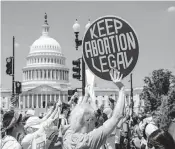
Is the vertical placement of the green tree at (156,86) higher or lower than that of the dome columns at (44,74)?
lower

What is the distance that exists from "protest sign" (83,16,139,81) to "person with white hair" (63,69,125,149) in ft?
0.72

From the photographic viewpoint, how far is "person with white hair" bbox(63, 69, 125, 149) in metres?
3.64

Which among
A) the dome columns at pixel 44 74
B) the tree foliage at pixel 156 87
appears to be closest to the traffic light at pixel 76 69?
the tree foliage at pixel 156 87

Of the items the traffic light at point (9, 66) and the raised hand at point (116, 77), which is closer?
the raised hand at point (116, 77)

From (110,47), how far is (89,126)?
87 cm

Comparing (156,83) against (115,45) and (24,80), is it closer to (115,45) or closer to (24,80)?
(115,45)

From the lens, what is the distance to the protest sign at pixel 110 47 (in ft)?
13.0

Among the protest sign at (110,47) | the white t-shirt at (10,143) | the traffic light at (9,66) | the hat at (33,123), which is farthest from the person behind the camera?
the traffic light at (9,66)

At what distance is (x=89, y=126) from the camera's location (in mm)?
3729

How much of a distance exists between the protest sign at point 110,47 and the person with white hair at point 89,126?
220mm

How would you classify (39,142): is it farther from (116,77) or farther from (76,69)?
(76,69)

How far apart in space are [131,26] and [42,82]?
10514cm

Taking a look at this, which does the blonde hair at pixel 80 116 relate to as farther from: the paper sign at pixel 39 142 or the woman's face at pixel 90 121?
the paper sign at pixel 39 142

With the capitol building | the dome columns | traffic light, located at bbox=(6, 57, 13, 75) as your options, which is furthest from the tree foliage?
the dome columns
